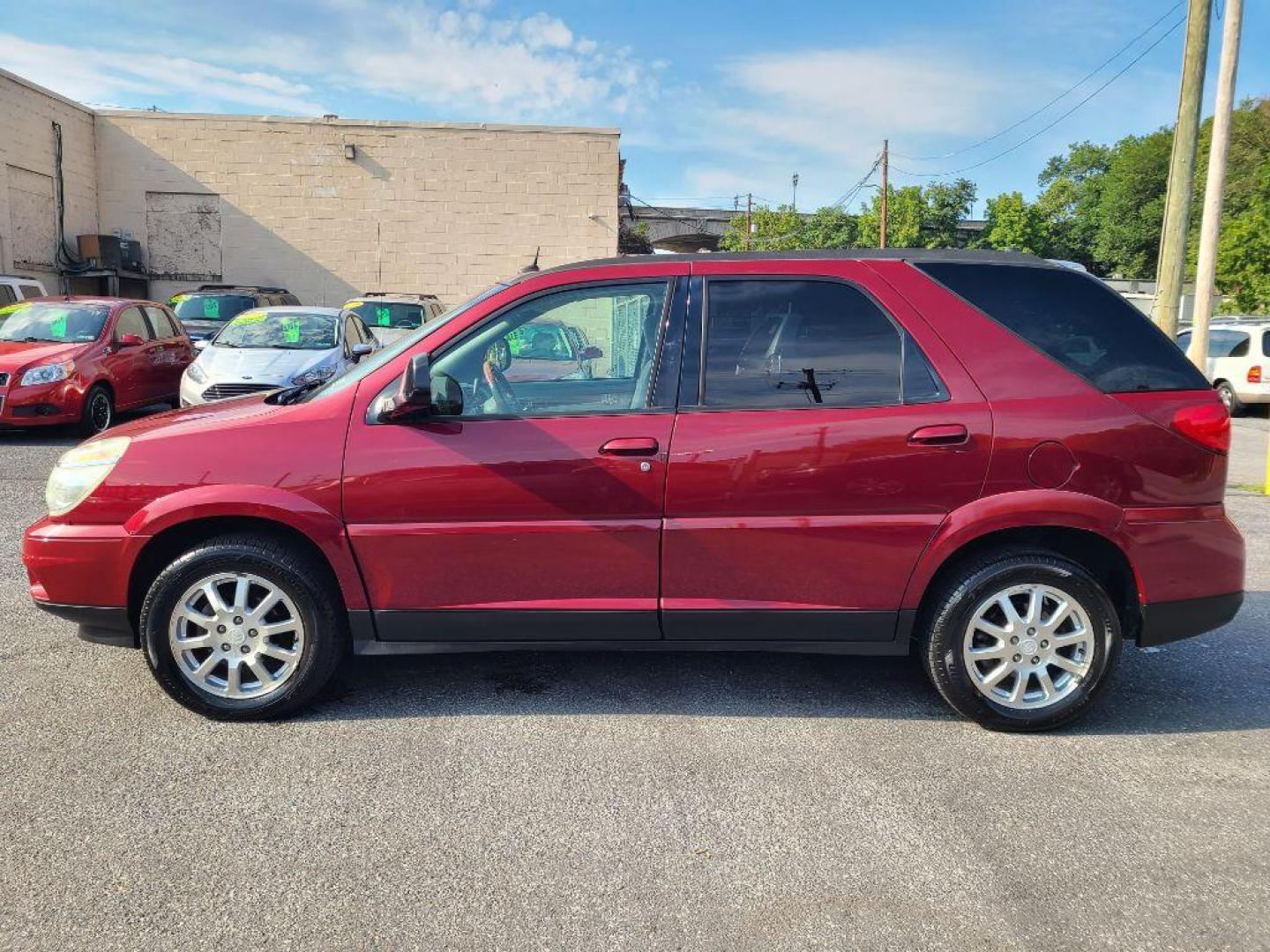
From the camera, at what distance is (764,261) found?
3.77 meters

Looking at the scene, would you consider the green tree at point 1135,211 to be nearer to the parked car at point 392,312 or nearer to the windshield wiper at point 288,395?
the parked car at point 392,312

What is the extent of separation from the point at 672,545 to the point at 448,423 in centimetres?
98

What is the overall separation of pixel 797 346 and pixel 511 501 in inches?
49.9

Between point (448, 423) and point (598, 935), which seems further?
point (448, 423)

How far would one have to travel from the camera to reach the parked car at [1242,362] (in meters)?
16.3

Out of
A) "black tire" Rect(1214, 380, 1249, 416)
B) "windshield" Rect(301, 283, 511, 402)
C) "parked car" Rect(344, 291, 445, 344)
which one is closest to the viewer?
"windshield" Rect(301, 283, 511, 402)

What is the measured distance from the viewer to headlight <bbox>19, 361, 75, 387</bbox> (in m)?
9.71

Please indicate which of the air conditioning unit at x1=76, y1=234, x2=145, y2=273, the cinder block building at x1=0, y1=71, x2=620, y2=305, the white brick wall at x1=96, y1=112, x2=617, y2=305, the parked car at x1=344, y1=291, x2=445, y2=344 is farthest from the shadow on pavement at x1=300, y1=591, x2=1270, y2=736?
the air conditioning unit at x1=76, y1=234, x2=145, y2=273

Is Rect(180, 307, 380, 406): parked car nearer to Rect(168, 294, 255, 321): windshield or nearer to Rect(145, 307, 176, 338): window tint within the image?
Rect(145, 307, 176, 338): window tint

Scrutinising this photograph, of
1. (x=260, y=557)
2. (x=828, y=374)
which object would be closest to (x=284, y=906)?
(x=260, y=557)

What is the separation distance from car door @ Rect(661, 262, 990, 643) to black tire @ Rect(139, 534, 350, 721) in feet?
4.33

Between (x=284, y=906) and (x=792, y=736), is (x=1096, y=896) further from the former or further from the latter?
(x=284, y=906)

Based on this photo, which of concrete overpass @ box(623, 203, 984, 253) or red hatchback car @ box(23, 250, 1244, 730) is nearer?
red hatchback car @ box(23, 250, 1244, 730)

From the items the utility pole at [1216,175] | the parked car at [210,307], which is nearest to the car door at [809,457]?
the utility pole at [1216,175]
